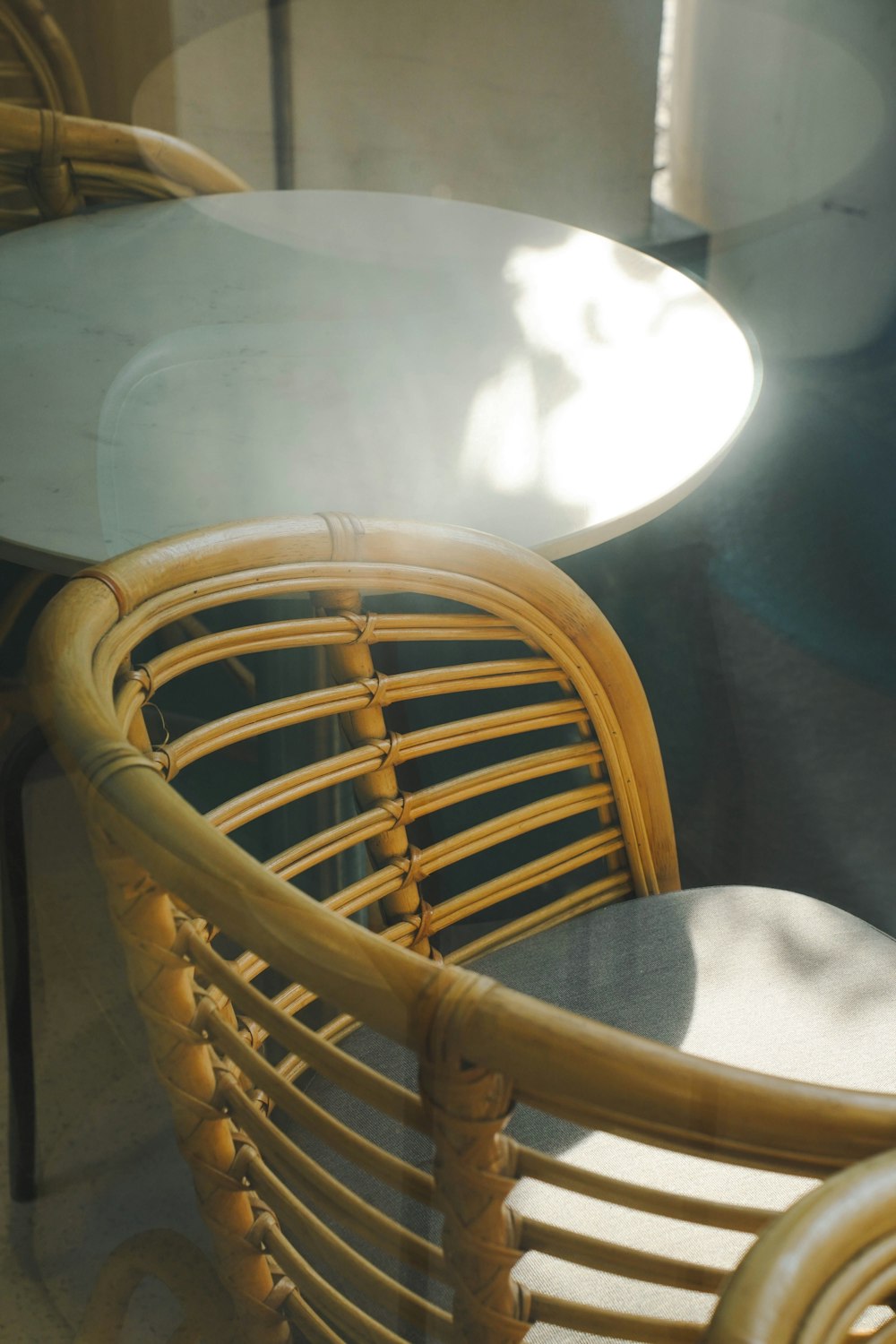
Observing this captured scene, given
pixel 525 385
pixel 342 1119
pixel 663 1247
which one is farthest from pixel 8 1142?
pixel 525 385

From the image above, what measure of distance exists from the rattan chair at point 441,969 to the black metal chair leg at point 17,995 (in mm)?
105

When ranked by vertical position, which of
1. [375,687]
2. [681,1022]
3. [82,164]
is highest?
[82,164]

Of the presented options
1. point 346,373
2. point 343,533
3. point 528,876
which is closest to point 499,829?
point 528,876

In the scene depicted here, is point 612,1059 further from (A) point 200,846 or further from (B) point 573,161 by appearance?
(B) point 573,161

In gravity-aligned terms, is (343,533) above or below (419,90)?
below

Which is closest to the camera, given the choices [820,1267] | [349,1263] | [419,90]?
[820,1267]

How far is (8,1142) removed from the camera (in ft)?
1.77

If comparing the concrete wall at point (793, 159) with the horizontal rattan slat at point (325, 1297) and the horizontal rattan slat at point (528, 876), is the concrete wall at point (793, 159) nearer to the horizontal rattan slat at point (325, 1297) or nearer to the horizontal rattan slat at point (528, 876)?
the horizontal rattan slat at point (528, 876)

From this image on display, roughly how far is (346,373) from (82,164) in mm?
190

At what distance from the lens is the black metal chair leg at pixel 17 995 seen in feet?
1.71

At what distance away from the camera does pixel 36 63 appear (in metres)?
0.50

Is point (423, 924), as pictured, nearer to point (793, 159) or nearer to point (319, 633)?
point (319, 633)

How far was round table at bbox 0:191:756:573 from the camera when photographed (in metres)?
0.46

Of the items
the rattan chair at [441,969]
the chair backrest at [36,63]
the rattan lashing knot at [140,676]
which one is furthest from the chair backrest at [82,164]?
the rattan lashing knot at [140,676]
